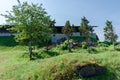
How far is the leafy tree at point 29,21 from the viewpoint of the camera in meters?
63.8

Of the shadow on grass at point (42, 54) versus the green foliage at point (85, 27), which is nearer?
the shadow on grass at point (42, 54)

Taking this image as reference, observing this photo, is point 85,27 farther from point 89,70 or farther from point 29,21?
point 89,70

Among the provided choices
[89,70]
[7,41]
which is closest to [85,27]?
[7,41]

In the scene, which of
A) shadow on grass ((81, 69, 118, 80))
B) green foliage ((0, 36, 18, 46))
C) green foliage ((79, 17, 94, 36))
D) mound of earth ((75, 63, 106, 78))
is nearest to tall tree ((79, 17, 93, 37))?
green foliage ((79, 17, 94, 36))

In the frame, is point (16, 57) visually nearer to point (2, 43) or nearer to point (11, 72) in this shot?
point (11, 72)

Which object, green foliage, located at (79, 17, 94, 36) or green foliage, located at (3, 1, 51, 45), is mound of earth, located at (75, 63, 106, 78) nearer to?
green foliage, located at (3, 1, 51, 45)

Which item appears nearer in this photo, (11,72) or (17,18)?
(11,72)

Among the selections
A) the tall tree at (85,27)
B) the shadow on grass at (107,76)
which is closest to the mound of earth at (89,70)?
the shadow on grass at (107,76)

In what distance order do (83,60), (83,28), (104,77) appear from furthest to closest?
(83,28) < (83,60) < (104,77)

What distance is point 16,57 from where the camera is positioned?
2512 inches

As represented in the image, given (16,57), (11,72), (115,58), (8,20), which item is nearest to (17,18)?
(8,20)

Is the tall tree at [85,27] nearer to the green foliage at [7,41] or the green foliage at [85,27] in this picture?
the green foliage at [85,27]

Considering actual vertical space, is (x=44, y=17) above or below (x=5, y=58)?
above

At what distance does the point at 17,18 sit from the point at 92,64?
31.0m
